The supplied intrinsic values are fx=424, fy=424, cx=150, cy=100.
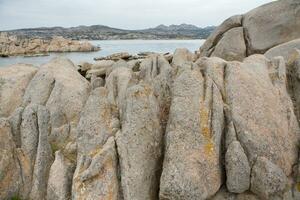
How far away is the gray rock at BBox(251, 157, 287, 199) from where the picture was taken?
54.4ft

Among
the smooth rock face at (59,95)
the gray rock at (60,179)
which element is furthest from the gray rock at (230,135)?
the smooth rock face at (59,95)

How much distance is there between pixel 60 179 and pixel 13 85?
25.0 ft

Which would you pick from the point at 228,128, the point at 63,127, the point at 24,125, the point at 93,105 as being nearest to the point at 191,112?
the point at 228,128

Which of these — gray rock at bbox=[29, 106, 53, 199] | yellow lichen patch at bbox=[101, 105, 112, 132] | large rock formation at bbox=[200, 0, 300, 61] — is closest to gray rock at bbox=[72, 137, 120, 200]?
yellow lichen patch at bbox=[101, 105, 112, 132]

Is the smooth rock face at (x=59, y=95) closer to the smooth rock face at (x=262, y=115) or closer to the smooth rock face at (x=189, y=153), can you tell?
the smooth rock face at (x=189, y=153)

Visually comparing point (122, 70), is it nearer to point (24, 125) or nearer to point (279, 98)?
point (24, 125)

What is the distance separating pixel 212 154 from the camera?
54.5ft

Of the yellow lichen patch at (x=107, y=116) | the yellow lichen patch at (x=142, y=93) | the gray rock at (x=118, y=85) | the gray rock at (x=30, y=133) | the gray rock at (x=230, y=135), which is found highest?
the yellow lichen patch at (x=142, y=93)

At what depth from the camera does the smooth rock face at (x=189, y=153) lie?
52.2 feet

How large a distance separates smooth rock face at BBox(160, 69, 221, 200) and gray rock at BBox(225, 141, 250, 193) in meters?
0.44

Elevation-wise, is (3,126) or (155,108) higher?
(155,108)

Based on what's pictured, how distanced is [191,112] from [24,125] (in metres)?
8.02

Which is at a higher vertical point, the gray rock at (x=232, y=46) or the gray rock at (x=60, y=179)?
the gray rock at (x=232, y=46)

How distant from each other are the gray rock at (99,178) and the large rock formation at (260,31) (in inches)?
842
